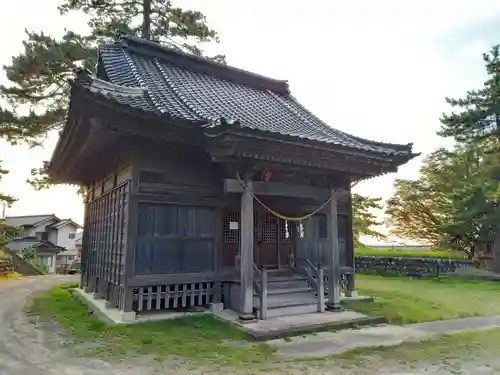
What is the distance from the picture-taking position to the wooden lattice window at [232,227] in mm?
8484

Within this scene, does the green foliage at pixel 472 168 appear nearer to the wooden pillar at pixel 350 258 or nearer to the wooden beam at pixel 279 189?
the wooden pillar at pixel 350 258

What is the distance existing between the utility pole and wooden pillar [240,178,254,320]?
1284cm

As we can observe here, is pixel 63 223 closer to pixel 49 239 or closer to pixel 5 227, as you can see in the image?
pixel 49 239

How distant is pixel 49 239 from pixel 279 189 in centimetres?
4202

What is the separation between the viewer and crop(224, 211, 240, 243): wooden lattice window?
8484 millimetres

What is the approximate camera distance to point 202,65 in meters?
11.4

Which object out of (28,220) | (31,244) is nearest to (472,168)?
(31,244)

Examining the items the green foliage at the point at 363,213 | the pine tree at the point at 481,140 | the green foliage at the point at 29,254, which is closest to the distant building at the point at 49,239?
the green foliage at the point at 29,254

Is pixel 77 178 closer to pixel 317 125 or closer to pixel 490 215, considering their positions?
pixel 317 125

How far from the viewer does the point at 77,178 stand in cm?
1233

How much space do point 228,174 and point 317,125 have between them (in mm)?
4194

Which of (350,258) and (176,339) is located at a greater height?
(350,258)

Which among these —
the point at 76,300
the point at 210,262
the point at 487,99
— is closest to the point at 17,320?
the point at 76,300

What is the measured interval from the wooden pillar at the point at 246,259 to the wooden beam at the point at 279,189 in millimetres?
205
